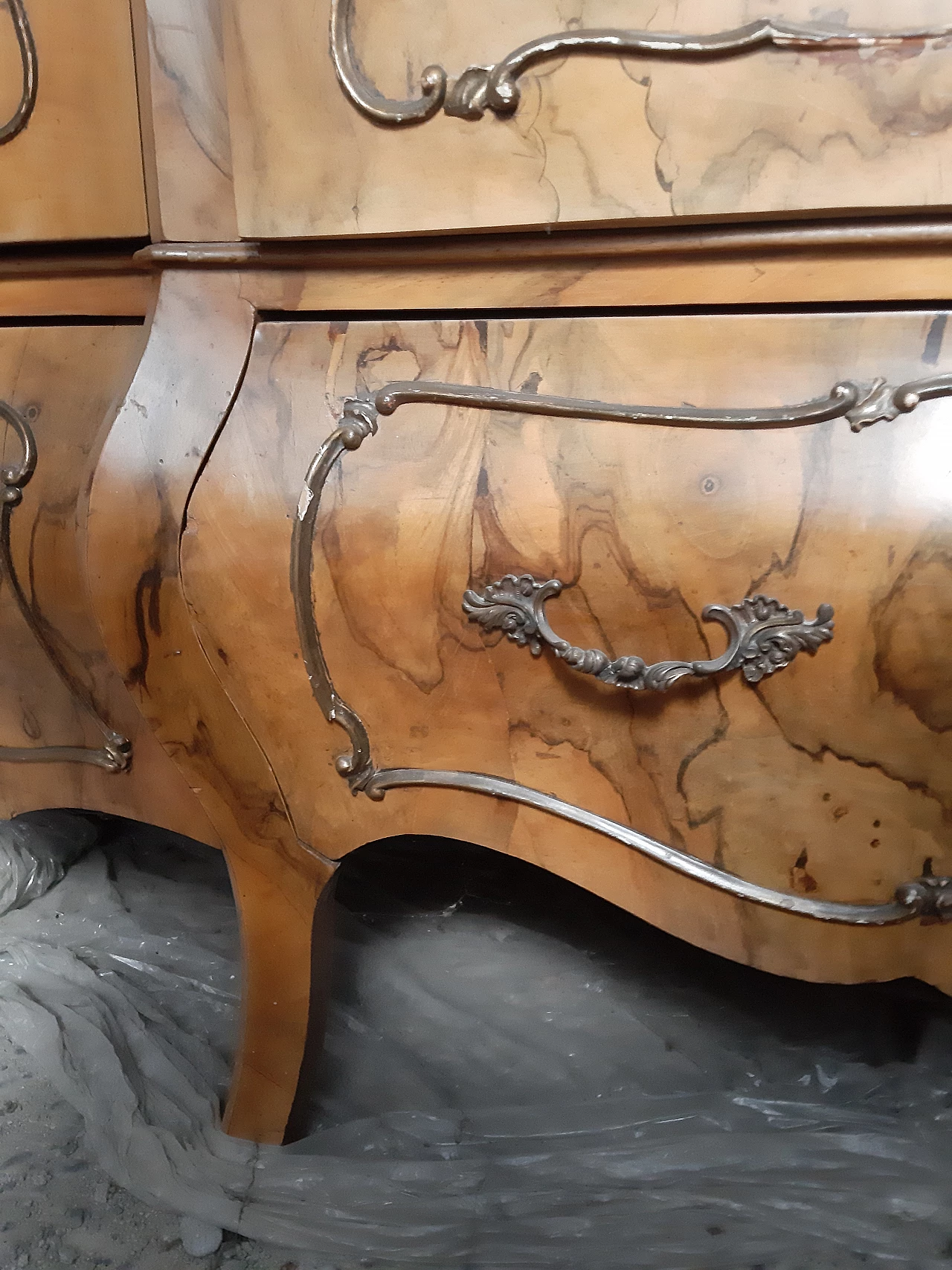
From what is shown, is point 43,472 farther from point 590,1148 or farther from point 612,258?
point 590,1148

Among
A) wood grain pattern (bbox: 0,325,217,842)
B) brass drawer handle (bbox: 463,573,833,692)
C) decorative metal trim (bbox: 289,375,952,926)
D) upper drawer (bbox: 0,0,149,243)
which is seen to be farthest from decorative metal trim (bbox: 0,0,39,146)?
brass drawer handle (bbox: 463,573,833,692)

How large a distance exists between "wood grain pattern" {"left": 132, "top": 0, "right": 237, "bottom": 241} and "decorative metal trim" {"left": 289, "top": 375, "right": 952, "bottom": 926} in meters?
0.13

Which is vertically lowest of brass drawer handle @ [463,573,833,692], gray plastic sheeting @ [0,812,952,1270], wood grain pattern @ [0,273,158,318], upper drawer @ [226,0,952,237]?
gray plastic sheeting @ [0,812,952,1270]

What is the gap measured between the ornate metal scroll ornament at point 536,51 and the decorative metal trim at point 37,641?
310 millimetres

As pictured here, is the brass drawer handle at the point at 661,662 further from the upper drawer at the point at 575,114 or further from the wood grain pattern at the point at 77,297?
the wood grain pattern at the point at 77,297

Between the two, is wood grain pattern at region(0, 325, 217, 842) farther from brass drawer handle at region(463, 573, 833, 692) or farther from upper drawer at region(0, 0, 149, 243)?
brass drawer handle at region(463, 573, 833, 692)

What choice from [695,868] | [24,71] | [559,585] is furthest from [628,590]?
[24,71]

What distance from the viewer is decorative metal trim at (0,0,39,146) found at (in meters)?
0.49

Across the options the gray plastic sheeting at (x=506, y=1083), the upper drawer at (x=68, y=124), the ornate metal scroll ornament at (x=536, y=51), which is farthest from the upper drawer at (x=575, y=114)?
the gray plastic sheeting at (x=506, y=1083)

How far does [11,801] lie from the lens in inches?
25.6

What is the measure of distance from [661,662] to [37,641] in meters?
0.42

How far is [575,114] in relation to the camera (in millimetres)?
383

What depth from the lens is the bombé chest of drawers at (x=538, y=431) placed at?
1.23 ft

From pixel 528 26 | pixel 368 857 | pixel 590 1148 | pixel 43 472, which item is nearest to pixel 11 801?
pixel 43 472
